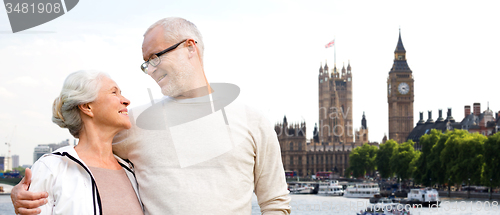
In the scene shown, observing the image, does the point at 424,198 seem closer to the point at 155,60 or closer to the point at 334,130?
the point at 155,60

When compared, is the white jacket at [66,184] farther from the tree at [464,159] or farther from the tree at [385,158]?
the tree at [385,158]

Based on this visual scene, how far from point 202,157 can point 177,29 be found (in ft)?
2.02

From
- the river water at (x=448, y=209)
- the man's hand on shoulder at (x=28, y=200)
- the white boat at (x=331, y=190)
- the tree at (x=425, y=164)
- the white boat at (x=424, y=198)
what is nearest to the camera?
the man's hand on shoulder at (x=28, y=200)

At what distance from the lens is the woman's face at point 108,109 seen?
8.40ft

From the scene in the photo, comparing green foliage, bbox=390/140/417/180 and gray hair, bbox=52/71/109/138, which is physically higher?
gray hair, bbox=52/71/109/138

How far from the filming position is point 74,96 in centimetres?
251

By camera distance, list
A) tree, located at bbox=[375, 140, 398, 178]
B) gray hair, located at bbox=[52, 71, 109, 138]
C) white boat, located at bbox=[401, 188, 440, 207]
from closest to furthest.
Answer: gray hair, located at bbox=[52, 71, 109, 138] → white boat, located at bbox=[401, 188, 440, 207] → tree, located at bbox=[375, 140, 398, 178]

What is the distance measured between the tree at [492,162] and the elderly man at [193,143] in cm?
3846

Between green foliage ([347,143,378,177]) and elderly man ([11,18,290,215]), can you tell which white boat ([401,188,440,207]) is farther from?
elderly man ([11,18,290,215])

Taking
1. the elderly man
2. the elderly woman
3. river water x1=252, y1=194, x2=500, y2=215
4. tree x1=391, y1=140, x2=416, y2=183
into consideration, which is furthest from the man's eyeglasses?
tree x1=391, y1=140, x2=416, y2=183

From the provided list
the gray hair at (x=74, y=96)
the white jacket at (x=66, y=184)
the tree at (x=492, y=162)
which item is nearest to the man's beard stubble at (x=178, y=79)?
the gray hair at (x=74, y=96)

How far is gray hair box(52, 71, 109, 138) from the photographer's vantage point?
8.27ft

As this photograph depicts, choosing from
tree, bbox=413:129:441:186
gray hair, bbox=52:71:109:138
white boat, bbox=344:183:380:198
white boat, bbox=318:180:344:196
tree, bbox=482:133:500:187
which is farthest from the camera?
white boat, bbox=318:180:344:196

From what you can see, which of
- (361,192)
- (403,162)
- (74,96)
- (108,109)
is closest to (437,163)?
(361,192)
